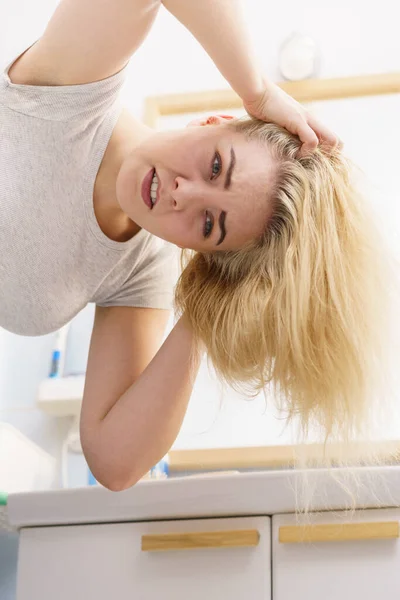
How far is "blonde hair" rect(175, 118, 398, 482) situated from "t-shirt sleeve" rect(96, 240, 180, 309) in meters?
0.18

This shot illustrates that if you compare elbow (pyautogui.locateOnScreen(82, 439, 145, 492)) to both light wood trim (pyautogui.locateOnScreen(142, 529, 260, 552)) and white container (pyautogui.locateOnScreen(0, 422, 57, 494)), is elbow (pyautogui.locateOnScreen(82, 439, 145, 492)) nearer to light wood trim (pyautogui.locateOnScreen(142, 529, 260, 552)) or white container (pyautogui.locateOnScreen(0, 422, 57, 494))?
light wood trim (pyautogui.locateOnScreen(142, 529, 260, 552))

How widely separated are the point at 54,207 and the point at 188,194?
0.63ft

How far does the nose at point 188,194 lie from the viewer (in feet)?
3.34

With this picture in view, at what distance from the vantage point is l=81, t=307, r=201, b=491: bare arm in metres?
1.12

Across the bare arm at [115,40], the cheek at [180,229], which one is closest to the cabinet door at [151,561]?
the cheek at [180,229]

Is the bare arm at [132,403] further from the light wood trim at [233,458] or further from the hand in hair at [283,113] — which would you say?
the light wood trim at [233,458]

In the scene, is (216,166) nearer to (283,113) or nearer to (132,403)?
(283,113)

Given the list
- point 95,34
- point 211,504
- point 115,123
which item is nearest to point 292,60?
point 115,123

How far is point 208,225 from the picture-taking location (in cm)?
106

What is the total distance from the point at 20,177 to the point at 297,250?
381 mm

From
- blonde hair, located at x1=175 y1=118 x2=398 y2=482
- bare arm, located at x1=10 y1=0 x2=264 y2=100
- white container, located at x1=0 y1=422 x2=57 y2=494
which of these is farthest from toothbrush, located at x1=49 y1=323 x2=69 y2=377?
bare arm, located at x1=10 y1=0 x2=264 y2=100

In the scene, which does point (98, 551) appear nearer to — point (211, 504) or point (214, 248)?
point (211, 504)

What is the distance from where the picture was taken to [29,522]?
1278 mm

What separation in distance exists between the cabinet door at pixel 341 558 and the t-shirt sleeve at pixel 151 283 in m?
0.40
